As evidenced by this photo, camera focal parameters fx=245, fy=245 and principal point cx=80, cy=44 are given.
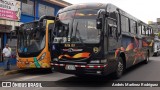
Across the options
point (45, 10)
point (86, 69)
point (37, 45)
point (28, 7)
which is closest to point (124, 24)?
point (86, 69)

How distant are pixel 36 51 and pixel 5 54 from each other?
111 inches

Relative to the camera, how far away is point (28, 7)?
19.7 metres

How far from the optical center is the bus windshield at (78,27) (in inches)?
343

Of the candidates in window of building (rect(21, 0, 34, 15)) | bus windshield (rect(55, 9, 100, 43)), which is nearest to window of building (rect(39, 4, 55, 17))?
window of building (rect(21, 0, 34, 15))

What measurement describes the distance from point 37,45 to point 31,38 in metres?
0.55

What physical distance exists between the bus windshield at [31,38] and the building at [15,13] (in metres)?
0.87

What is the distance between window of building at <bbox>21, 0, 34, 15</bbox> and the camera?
1917cm

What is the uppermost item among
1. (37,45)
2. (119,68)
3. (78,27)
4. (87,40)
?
(78,27)

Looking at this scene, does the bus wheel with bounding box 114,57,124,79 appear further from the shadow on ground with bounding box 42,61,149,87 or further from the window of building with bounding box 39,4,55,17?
the window of building with bounding box 39,4,55,17

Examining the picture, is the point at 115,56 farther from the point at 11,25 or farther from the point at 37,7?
the point at 37,7

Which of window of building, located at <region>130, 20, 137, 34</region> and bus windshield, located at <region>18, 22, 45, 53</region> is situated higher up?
window of building, located at <region>130, 20, 137, 34</region>

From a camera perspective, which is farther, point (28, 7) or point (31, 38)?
point (28, 7)

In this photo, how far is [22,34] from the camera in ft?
44.4

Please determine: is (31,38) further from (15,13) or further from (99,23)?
(99,23)
